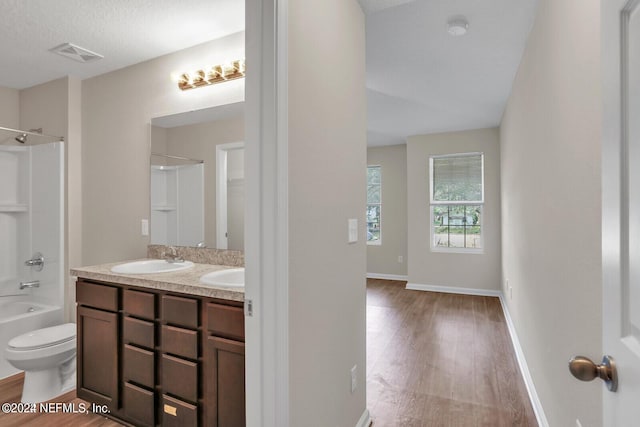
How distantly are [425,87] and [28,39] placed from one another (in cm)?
332

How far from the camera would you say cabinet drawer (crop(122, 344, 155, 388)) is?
184 centimetres

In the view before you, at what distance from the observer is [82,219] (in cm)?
310

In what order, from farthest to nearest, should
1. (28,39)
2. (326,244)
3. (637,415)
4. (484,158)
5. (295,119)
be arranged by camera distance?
(484,158), (28,39), (326,244), (295,119), (637,415)

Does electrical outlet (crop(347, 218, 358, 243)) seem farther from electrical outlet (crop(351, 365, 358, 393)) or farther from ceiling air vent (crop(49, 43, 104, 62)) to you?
ceiling air vent (crop(49, 43, 104, 62))

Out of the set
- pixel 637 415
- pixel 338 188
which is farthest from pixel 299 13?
pixel 637 415

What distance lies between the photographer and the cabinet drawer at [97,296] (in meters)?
1.98

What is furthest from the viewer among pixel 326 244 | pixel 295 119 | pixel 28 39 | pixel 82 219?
pixel 82 219

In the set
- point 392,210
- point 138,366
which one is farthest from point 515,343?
point 392,210

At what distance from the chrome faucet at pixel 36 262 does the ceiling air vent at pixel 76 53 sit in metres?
1.84

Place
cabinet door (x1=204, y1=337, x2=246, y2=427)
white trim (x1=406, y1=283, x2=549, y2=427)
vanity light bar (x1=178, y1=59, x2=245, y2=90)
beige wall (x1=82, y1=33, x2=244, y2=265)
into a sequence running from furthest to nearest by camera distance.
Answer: beige wall (x1=82, y1=33, x2=244, y2=265), vanity light bar (x1=178, y1=59, x2=245, y2=90), white trim (x1=406, y1=283, x2=549, y2=427), cabinet door (x1=204, y1=337, x2=246, y2=427)

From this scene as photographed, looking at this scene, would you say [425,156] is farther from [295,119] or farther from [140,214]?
[295,119]

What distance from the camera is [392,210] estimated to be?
21.4 ft

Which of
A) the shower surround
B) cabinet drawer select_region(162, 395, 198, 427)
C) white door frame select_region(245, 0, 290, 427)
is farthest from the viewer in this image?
the shower surround

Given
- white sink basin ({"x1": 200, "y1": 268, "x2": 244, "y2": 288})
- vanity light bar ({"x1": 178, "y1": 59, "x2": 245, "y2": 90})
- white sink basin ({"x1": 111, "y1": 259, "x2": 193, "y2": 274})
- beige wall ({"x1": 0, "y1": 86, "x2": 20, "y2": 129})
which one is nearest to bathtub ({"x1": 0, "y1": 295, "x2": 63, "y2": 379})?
white sink basin ({"x1": 111, "y1": 259, "x2": 193, "y2": 274})
